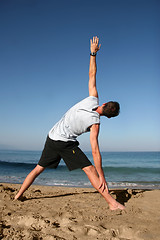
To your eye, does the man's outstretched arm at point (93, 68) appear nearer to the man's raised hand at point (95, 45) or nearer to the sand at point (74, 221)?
the man's raised hand at point (95, 45)

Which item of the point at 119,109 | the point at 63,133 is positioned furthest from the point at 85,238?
the point at 119,109

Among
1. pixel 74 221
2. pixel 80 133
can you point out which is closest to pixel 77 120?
pixel 80 133

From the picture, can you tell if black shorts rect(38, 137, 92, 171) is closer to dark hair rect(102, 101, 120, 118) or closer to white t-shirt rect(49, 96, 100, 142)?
white t-shirt rect(49, 96, 100, 142)

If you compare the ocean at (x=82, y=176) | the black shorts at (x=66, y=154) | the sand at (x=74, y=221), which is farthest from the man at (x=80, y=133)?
the ocean at (x=82, y=176)

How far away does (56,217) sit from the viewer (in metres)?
2.51

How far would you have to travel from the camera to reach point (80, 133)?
2967 mm

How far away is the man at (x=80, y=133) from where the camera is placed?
2.77 m

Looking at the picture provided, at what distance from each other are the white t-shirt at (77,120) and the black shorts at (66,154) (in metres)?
0.10

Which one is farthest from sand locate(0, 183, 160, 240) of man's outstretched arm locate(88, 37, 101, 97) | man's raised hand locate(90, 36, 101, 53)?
man's raised hand locate(90, 36, 101, 53)

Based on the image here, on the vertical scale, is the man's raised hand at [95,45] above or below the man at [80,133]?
above

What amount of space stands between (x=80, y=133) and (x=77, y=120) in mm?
234

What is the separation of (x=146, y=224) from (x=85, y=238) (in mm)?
942

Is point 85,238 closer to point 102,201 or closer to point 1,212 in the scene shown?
point 1,212

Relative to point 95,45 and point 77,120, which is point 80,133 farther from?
point 95,45
